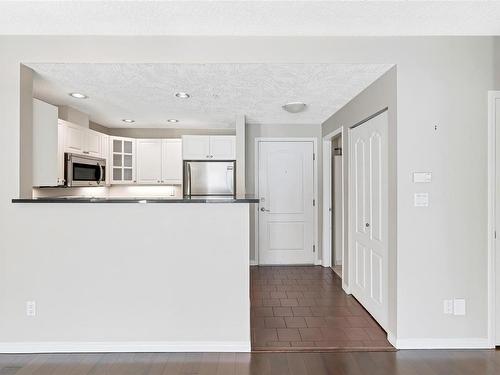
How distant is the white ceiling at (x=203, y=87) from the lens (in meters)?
2.55

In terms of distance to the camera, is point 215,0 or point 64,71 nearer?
point 215,0

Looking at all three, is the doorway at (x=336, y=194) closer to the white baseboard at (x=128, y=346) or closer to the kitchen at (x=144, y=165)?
the kitchen at (x=144, y=165)

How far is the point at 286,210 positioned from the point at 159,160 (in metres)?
2.19

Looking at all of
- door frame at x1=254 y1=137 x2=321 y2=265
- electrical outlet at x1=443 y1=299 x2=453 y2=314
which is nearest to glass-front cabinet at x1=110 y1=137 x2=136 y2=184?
door frame at x1=254 y1=137 x2=321 y2=265

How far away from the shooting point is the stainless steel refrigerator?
4.66 meters

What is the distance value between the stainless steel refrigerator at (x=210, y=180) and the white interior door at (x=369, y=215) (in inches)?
72.8

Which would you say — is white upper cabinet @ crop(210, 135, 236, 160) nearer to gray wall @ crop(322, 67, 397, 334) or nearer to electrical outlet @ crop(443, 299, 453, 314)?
gray wall @ crop(322, 67, 397, 334)

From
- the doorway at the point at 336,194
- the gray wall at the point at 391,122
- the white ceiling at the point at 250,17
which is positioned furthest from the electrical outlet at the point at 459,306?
the doorway at the point at 336,194

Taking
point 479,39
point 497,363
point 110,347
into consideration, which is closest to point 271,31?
point 479,39

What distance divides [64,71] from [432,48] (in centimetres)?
300

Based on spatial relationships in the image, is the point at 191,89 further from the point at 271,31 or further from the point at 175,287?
the point at 175,287

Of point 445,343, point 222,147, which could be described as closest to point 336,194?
point 222,147

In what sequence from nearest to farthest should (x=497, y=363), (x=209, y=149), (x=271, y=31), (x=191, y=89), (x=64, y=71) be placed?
(x=497, y=363), (x=271, y=31), (x=64, y=71), (x=191, y=89), (x=209, y=149)

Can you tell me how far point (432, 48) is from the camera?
242cm
